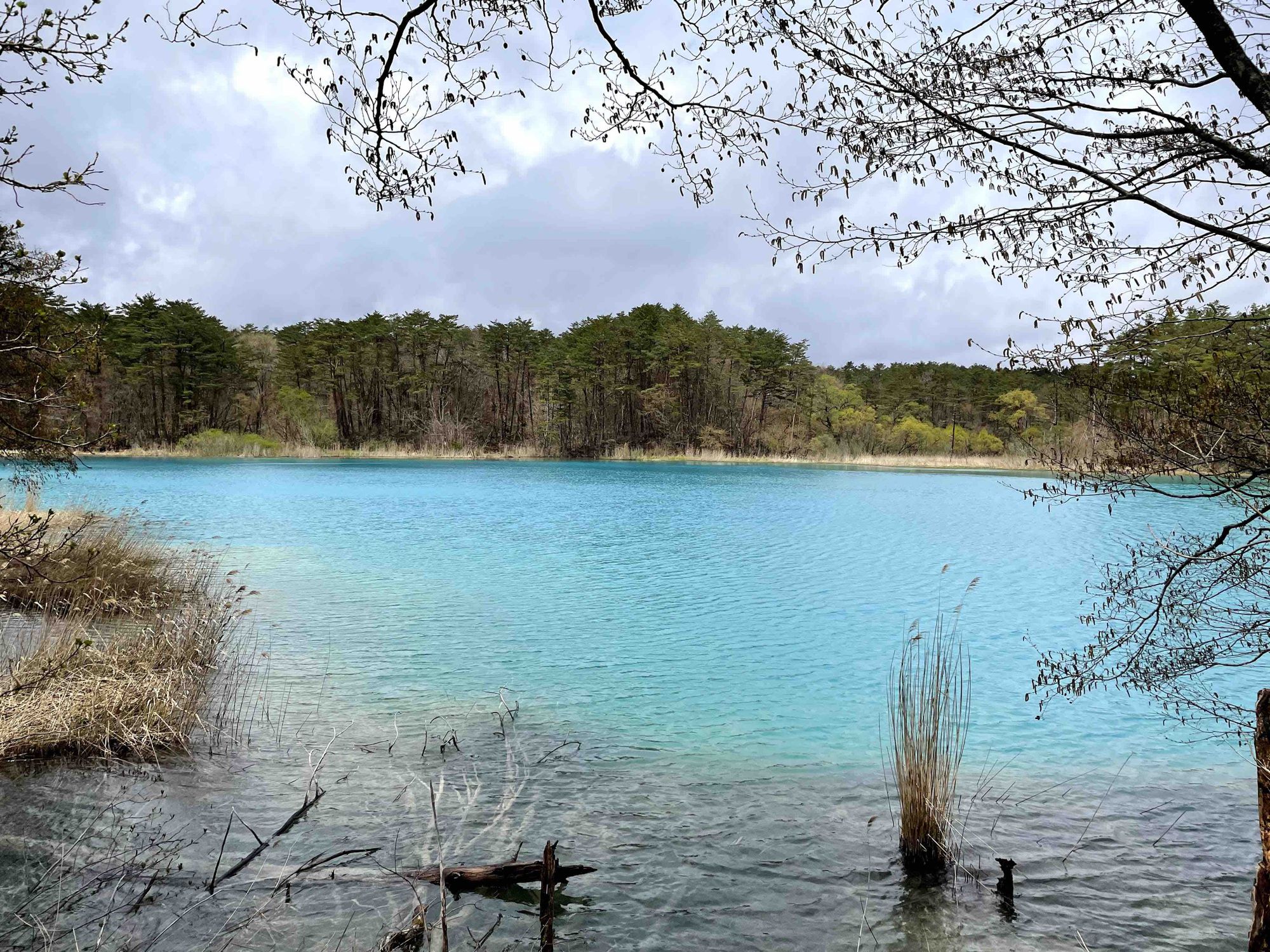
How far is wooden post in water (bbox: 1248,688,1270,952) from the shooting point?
3.03 m

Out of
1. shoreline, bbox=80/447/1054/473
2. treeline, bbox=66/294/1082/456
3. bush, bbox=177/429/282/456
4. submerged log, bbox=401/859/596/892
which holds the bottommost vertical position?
submerged log, bbox=401/859/596/892

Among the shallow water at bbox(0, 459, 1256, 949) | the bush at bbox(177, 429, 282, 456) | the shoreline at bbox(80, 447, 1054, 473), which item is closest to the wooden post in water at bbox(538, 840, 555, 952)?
the shallow water at bbox(0, 459, 1256, 949)

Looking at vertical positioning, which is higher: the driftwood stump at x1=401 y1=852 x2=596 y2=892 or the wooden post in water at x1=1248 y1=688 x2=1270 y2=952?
the wooden post in water at x1=1248 y1=688 x2=1270 y2=952

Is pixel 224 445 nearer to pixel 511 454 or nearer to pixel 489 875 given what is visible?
pixel 511 454

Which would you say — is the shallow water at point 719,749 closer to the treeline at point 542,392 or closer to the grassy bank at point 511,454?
the grassy bank at point 511,454

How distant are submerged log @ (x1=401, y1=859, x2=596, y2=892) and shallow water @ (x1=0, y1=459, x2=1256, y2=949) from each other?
109 mm

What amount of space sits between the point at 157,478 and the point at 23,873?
116 ft

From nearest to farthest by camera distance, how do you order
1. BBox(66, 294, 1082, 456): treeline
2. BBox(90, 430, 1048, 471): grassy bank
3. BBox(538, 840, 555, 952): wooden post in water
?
BBox(538, 840, 555, 952): wooden post in water < BBox(90, 430, 1048, 471): grassy bank < BBox(66, 294, 1082, 456): treeline

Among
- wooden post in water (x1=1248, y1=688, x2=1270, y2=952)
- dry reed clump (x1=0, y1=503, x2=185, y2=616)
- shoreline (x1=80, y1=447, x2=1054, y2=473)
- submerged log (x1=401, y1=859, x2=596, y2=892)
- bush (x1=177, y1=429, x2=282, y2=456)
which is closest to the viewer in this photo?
wooden post in water (x1=1248, y1=688, x2=1270, y2=952)

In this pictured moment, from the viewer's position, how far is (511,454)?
64.1 m

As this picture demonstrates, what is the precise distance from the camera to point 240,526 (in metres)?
20.3

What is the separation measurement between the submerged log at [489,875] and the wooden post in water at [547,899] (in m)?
0.32

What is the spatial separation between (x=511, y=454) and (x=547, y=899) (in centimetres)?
6147

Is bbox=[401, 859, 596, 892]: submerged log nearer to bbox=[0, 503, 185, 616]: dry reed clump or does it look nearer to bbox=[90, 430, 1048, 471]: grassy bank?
bbox=[0, 503, 185, 616]: dry reed clump
